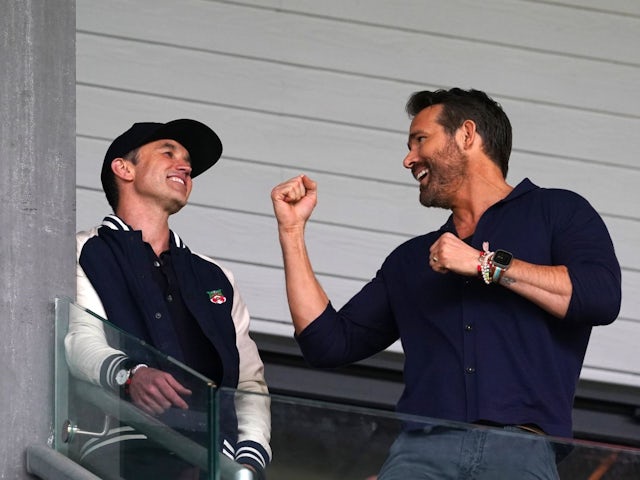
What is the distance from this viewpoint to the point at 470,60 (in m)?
5.30

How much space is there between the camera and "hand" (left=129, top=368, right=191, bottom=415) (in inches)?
114

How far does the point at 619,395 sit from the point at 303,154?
135 cm

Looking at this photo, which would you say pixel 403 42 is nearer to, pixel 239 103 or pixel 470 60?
pixel 470 60

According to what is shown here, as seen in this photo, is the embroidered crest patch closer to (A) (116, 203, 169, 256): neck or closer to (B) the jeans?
(A) (116, 203, 169, 256): neck

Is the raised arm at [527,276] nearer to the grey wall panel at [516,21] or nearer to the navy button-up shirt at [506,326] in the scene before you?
the navy button-up shirt at [506,326]

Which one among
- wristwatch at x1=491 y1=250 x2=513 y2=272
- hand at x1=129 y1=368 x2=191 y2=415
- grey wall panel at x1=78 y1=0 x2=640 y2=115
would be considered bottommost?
hand at x1=129 y1=368 x2=191 y2=415

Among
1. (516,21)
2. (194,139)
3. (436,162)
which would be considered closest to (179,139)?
(194,139)

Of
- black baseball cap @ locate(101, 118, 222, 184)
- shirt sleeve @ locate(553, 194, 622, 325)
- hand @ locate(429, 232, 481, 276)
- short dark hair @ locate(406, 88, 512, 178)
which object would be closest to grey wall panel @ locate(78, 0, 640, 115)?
black baseball cap @ locate(101, 118, 222, 184)

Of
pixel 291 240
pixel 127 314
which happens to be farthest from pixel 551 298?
pixel 127 314

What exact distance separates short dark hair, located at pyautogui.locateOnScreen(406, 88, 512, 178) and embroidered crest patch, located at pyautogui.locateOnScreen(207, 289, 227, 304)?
0.68 metres

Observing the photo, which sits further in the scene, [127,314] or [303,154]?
[303,154]

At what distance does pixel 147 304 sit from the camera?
3537mm

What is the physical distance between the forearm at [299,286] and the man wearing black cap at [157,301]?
0.16 metres

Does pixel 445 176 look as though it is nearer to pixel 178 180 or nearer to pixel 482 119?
pixel 482 119
